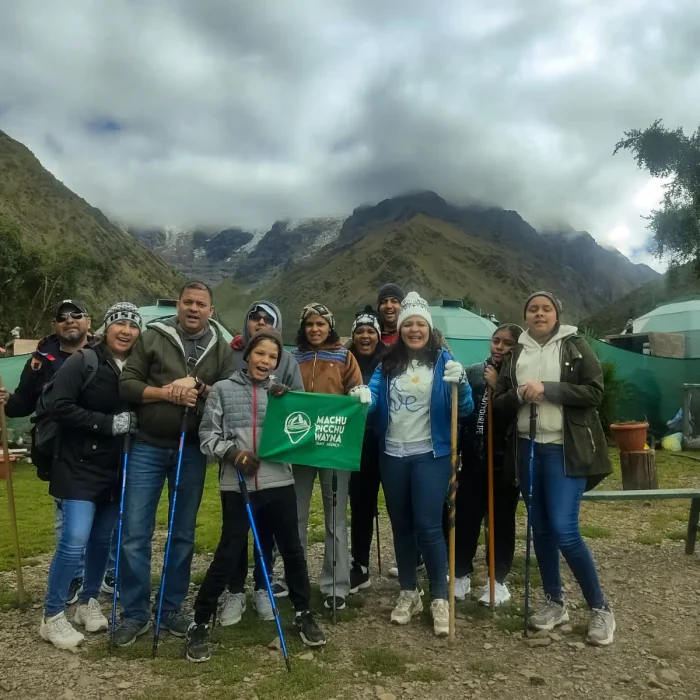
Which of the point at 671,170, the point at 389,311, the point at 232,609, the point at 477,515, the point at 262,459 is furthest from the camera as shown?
the point at 671,170

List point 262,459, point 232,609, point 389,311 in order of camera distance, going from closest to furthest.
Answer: point 262,459 → point 232,609 → point 389,311

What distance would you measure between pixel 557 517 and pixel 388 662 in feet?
5.62

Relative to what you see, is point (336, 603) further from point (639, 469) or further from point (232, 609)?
A: point (639, 469)

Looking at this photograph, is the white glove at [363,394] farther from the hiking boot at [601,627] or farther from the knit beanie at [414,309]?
the hiking boot at [601,627]

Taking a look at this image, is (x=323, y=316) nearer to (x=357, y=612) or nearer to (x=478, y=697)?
(x=357, y=612)

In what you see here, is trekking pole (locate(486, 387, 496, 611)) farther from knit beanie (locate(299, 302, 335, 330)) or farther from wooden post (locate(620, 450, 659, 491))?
wooden post (locate(620, 450, 659, 491))

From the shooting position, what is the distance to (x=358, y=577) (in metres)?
5.89

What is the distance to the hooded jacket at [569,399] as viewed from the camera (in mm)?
4668

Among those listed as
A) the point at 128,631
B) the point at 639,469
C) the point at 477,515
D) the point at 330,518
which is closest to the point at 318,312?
the point at 330,518

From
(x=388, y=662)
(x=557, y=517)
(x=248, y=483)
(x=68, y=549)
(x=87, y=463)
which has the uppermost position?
(x=87, y=463)

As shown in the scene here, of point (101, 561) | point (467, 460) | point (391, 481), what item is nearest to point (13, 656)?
point (101, 561)

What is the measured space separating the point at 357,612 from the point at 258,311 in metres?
2.88

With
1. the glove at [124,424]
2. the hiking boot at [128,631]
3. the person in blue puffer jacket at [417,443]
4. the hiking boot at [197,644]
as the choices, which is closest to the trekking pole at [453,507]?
the person in blue puffer jacket at [417,443]

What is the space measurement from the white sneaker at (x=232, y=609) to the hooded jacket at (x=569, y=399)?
2.66 meters
